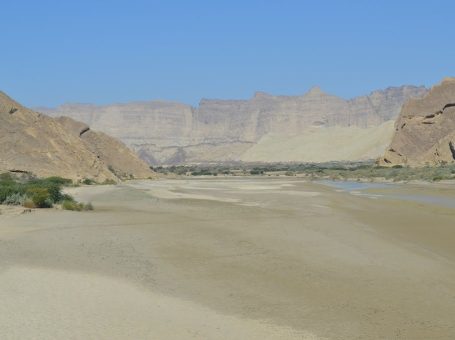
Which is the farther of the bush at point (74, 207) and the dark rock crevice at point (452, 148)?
the dark rock crevice at point (452, 148)

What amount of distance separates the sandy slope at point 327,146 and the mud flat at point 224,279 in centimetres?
13764

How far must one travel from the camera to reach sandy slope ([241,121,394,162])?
155m

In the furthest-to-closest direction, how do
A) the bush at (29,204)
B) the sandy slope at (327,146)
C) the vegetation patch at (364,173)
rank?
the sandy slope at (327,146), the vegetation patch at (364,173), the bush at (29,204)

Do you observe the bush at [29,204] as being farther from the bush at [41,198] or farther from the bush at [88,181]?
the bush at [88,181]

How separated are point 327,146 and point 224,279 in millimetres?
164642

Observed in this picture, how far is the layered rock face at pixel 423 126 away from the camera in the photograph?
78062 millimetres

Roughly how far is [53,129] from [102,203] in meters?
23.1

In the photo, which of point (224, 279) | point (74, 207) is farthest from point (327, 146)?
point (224, 279)

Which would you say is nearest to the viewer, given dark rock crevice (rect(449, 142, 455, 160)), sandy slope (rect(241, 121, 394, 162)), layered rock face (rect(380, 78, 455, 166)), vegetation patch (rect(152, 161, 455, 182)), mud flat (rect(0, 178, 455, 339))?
mud flat (rect(0, 178, 455, 339))

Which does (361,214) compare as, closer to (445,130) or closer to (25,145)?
(25,145)

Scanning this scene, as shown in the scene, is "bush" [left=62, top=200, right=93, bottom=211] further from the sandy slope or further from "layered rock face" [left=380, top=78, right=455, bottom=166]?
the sandy slope

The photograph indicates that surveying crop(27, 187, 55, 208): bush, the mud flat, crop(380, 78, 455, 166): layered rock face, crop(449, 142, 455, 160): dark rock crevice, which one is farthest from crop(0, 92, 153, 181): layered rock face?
crop(380, 78, 455, 166): layered rock face

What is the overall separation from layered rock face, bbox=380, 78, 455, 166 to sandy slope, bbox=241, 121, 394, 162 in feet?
217

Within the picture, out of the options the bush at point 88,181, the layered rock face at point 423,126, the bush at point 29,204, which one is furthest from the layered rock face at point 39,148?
the layered rock face at point 423,126
